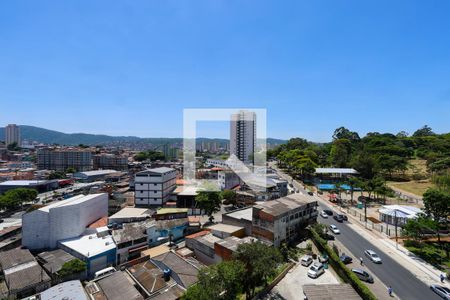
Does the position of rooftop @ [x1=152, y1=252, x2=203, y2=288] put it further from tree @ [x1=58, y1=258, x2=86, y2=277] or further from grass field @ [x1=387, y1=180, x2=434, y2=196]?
grass field @ [x1=387, y1=180, x2=434, y2=196]

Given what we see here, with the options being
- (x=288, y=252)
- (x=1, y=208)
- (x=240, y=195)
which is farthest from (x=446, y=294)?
(x=1, y=208)

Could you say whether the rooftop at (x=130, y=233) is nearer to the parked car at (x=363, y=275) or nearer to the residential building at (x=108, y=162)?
the parked car at (x=363, y=275)

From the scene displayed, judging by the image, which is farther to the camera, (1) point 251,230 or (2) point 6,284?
(1) point 251,230

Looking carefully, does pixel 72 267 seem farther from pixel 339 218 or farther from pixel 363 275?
pixel 339 218

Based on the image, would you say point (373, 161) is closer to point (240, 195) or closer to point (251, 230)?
point (240, 195)

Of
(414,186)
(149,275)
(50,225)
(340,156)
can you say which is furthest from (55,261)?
(340,156)

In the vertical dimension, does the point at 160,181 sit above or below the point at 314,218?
above
